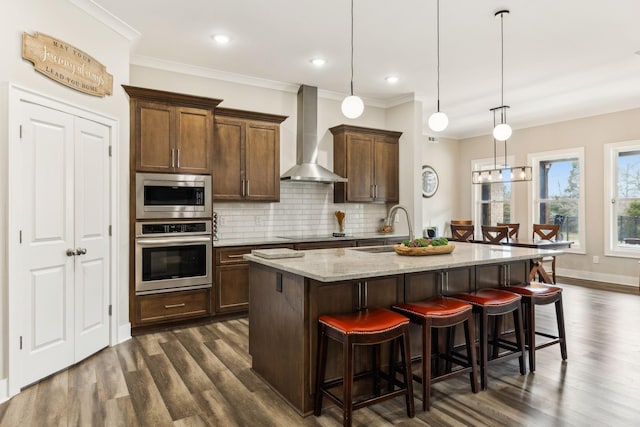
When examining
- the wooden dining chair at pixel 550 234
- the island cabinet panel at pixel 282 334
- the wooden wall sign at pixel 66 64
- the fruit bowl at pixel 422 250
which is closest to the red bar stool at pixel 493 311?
the fruit bowl at pixel 422 250

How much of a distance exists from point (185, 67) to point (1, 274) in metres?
3.11

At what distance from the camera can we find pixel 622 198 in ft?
21.6

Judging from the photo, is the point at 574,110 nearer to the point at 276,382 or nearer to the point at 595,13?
the point at 595,13

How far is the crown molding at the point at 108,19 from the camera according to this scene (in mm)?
3316

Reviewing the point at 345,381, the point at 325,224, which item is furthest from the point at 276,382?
the point at 325,224

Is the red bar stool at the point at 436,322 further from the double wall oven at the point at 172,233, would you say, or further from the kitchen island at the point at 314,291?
the double wall oven at the point at 172,233

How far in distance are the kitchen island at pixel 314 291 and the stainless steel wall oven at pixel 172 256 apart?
139 centimetres

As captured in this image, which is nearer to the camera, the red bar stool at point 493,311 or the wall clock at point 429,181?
the red bar stool at point 493,311

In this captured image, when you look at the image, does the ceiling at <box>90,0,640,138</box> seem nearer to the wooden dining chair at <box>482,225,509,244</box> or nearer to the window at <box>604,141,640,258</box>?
the window at <box>604,141,640,258</box>

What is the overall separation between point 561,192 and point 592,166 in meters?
0.71

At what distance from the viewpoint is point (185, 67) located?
4828 millimetres

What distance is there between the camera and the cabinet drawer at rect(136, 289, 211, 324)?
4051mm

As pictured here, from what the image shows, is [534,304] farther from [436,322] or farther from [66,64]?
[66,64]

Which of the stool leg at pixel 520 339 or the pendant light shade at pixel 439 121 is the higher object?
the pendant light shade at pixel 439 121
